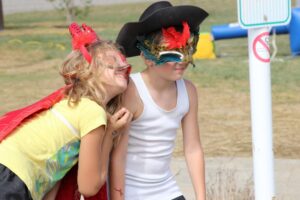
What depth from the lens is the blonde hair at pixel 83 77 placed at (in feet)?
10.7

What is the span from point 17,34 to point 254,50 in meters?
22.0

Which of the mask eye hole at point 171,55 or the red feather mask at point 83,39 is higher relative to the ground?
the red feather mask at point 83,39

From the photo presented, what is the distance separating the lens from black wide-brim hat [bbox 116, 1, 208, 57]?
3.56 meters

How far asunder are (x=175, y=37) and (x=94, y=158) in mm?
777

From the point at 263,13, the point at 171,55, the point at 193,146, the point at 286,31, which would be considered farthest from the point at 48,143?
the point at 286,31

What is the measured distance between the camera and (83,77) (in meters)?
3.28

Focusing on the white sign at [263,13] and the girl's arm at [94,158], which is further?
the white sign at [263,13]

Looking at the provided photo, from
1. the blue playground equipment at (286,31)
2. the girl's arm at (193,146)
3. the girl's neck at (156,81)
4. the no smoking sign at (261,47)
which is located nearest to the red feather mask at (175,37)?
the girl's neck at (156,81)

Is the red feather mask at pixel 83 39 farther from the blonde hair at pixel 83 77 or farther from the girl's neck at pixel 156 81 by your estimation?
the girl's neck at pixel 156 81

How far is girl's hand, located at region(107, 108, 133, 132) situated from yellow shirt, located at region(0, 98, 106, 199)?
0.46ft

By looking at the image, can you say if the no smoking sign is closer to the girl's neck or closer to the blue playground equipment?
the girl's neck

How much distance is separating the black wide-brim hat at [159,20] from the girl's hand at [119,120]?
0.42 meters

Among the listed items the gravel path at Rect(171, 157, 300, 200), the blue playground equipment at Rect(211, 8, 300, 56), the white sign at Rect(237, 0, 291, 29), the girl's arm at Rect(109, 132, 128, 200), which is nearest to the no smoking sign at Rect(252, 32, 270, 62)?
the white sign at Rect(237, 0, 291, 29)

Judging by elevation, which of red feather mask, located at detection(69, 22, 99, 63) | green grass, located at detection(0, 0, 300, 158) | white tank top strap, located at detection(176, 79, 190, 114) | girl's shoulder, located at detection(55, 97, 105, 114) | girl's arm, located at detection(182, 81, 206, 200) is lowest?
A: green grass, located at detection(0, 0, 300, 158)
